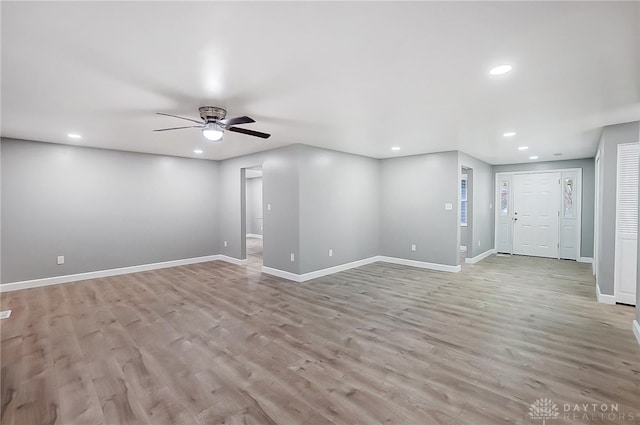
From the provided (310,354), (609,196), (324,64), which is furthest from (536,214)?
(324,64)

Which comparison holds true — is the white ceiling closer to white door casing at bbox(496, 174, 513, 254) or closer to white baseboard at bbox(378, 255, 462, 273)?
white baseboard at bbox(378, 255, 462, 273)

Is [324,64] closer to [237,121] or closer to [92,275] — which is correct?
[237,121]

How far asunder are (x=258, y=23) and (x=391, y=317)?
333 centimetres

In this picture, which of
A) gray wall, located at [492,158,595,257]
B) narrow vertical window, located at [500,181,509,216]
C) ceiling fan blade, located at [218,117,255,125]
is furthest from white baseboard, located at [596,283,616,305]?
ceiling fan blade, located at [218,117,255,125]

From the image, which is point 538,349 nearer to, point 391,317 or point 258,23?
point 391,317

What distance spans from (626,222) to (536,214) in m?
3.94

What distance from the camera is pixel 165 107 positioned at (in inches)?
127

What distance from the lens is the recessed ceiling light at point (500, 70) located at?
2.29 meters

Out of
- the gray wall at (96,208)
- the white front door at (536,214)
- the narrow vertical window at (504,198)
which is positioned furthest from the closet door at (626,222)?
the gray wall at (96,208)

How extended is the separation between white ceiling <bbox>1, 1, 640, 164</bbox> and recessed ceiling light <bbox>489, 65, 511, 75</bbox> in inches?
3.7

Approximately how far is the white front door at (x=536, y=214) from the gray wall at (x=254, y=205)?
857 centimetres

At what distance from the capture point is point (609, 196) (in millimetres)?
3969

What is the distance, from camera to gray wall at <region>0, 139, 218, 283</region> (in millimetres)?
4770

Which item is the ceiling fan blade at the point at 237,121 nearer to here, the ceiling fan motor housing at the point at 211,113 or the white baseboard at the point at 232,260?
the ceiling fan motor housing at the point at 211,113
